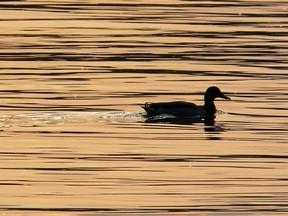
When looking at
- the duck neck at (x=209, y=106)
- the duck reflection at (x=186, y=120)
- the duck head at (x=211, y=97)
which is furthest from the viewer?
the duck head at (x=211, y=97)

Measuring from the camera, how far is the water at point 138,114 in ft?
57.2

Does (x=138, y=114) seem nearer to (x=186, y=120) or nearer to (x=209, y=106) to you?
(x=186, y=120)

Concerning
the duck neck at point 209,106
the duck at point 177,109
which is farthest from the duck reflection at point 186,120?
the duck neck at point 209,106

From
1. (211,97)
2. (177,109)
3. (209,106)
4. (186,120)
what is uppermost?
(211,97)

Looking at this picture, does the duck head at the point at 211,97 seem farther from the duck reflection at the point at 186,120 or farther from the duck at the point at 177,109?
the duck reflection at the point at 186,120

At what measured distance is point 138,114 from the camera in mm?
26062

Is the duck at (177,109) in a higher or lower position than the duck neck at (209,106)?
lower

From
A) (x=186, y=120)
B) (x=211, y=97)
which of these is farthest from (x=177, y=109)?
(x=211, y=97)

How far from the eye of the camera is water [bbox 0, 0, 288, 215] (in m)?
17.4

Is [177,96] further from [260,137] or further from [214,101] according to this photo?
[260,137]

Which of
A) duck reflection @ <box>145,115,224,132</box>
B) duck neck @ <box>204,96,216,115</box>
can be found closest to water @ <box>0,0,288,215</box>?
duck reflection @ <box>145,115,224,132</box>

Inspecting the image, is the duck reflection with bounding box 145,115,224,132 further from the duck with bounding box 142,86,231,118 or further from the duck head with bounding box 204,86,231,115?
the duck head with bounding box 204,86,231,115

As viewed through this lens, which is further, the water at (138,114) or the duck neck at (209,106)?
the duck neck at (209,106)

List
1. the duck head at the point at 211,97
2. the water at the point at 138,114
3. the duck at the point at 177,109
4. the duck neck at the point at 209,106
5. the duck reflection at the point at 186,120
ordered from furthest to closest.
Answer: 1. the duck head at the point at 211,97
2. the duck neck at the point at 209,106
3. the duck at the point at 177,109
4. the duck reflection at the point at 186,120
5. the water at the point at 138,114
